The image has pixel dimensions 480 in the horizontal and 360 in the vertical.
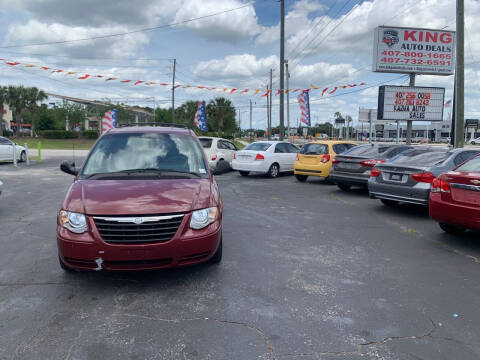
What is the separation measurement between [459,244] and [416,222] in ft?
5.26

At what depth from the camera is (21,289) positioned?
416 centimetres

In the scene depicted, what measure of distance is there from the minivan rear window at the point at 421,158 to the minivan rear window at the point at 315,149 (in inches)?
174

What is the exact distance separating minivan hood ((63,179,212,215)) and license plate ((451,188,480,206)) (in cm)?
370

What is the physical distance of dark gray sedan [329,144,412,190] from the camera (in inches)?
426

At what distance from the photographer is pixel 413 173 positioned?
805 centimetres

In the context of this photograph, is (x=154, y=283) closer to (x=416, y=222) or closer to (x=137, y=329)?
(x=137, y=329)

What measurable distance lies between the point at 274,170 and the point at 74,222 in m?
12.3

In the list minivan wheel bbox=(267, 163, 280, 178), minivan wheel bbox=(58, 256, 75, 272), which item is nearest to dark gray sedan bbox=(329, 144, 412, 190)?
minivan wheel bbox=(267, 163, 280, 178)

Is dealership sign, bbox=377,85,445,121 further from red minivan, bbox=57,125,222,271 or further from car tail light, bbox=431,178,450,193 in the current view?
red minivan, bbox=57,125,222,271

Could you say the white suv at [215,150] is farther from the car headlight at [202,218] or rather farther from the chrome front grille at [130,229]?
the chrome front grille at [130,229]

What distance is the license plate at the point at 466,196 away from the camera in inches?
216

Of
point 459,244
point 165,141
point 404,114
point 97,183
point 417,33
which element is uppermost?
point 417,33

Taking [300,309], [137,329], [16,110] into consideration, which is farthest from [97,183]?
[16,110]

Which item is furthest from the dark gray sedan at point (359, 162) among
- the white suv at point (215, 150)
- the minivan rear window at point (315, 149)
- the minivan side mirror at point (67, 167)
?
the minivan side mirror at point (67, 167)
